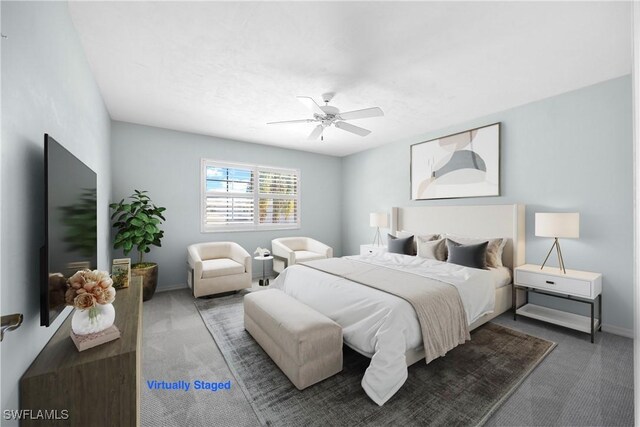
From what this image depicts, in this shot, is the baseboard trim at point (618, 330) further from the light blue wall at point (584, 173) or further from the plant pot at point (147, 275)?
the plant pot at point (147, 275)

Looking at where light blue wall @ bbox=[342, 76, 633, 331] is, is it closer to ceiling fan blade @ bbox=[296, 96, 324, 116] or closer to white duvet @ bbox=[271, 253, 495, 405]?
white duvet @ bbox=[271, 253, 495, 405]

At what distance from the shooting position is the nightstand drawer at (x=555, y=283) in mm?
2603

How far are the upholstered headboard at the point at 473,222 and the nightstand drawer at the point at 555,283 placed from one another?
24 cm

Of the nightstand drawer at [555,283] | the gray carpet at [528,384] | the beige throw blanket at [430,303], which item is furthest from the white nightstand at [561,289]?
the beige throw blanket at [430,303]

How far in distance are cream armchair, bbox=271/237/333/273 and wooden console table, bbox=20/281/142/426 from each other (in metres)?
3.36

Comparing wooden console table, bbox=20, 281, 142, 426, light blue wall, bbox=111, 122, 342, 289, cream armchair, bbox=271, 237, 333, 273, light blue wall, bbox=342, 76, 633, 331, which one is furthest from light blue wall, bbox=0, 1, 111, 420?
light blue wall, bbox=342, 76, 633, 331

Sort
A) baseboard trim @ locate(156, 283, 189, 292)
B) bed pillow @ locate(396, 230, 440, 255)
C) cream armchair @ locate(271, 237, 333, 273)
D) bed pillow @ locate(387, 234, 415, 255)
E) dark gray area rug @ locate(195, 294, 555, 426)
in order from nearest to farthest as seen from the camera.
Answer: dark gray area rug @ locate(195, 294, 555, 426), bed pillow @ locate(396, 230, 440, 255), bed pillow @ locate(387, 234, 415, 255), baseboard trim @ locate(156, 283, 189, 292), cream armchair @ locate(271, 237, 333, 273)

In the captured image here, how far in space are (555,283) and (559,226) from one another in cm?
63

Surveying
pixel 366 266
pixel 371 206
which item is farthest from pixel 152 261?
pixel 371 206

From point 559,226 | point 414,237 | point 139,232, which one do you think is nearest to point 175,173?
point 139,232

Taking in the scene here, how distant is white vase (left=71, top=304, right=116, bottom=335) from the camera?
1.23 metres

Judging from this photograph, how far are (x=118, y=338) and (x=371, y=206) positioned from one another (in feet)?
15.9

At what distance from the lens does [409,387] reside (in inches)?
74.6

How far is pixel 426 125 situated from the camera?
411 cm
